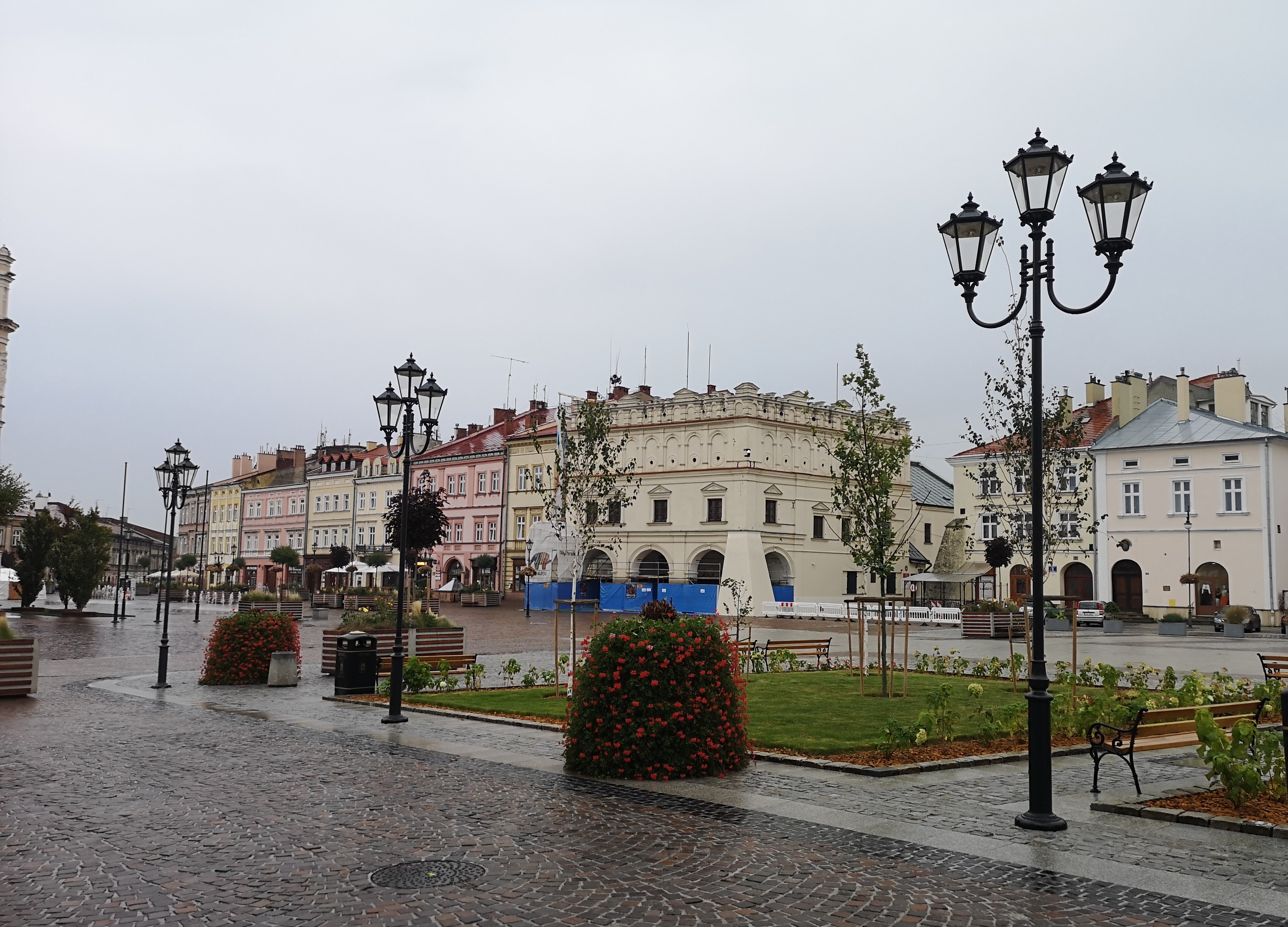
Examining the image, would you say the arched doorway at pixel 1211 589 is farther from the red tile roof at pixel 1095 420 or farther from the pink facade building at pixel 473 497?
the pink facade building at pixel 473 497

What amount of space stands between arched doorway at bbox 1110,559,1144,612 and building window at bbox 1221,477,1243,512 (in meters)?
4.98

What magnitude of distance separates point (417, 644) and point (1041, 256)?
53.5 feet

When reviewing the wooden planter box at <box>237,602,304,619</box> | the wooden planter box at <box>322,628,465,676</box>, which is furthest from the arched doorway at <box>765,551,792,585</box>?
the wooden planter box at <box>322,628,465,676</box>

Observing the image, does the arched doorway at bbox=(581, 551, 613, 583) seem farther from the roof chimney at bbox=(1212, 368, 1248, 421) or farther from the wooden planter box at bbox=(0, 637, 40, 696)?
the wooden planter box at bbox=(0, 637, 40, 696)

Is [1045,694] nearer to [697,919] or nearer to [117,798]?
[697,919]

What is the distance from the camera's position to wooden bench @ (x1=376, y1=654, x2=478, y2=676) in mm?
19500

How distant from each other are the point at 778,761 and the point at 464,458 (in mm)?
66626

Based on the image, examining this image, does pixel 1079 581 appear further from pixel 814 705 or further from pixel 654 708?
pixel 654 708

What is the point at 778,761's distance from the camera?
11273mm

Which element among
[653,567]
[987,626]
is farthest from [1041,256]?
[653,567]

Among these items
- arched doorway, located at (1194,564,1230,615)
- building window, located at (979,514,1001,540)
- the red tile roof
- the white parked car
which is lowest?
the white parked car

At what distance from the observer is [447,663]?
19000 millimetres

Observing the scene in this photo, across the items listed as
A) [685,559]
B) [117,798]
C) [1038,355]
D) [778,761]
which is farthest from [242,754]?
[685,559]

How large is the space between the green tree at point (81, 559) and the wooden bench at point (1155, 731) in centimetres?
4662
